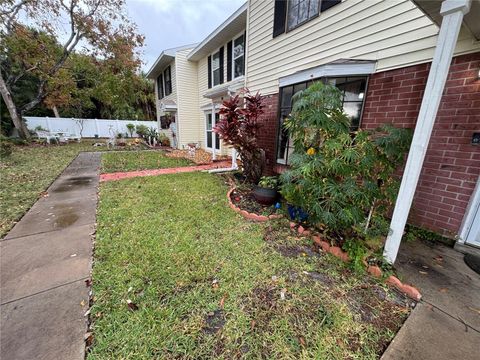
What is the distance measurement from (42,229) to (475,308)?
17.6ft

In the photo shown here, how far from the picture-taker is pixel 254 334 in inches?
63.1

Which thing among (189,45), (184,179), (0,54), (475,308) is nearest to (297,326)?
(475,308)

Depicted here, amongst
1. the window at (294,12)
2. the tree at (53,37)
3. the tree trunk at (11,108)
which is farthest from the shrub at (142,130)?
the window at (294,12)

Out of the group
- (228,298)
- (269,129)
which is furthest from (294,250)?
(269,129)

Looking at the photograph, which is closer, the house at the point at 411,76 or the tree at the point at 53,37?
the house at the point at 411,76

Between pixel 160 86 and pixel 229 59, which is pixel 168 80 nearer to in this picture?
pixel 160 86

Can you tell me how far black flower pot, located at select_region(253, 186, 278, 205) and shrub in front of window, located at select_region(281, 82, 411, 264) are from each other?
1176 mm

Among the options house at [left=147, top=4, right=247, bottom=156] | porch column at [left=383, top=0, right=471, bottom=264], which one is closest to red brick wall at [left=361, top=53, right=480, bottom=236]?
porch column at [left=383, top=0, right=471, bottom=264]

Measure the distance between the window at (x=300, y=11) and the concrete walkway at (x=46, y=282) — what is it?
551cm

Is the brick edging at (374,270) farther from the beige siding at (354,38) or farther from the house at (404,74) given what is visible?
the beige siding at (354,38)

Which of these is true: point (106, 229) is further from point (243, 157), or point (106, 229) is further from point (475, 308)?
point (475, 308)

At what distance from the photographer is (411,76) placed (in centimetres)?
275

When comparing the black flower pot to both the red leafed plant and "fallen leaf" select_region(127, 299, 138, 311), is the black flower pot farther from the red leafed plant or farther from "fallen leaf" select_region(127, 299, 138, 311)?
"fallen leaf" select_region(127, 299, 138, 311)

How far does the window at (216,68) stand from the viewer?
916cm
